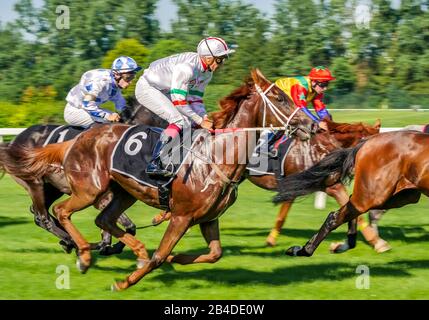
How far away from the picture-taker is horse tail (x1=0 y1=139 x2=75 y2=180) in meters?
7.55

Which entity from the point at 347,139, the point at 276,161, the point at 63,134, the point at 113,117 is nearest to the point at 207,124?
the point at 113,117

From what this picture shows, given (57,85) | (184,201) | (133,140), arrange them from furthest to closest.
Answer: (57,85), (133,140), (184,201)

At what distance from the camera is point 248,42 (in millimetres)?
43312

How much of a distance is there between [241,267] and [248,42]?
1436 inches

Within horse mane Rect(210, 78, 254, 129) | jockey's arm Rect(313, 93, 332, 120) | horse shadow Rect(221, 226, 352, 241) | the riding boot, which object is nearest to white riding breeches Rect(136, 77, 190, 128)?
horse mane Rect(210, 78, 254, 129)

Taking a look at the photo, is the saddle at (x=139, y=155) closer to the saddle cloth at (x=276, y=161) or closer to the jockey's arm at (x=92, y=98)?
the jockey's arm at (x=92, y=98)

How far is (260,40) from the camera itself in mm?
45438

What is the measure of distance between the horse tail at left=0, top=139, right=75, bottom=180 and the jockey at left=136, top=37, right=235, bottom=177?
41.8 inches

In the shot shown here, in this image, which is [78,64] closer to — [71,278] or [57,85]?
[57,85]

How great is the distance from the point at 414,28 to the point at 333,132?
39039 millimetres

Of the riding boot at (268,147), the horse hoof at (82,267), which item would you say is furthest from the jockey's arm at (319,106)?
the horse hoof at (82,267)

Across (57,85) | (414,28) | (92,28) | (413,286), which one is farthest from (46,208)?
(92,28)

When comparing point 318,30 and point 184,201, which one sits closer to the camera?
point 184,201

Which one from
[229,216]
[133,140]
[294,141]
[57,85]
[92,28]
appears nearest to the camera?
[133,140]
